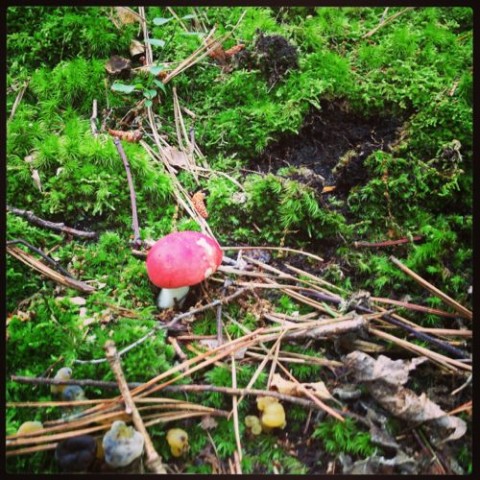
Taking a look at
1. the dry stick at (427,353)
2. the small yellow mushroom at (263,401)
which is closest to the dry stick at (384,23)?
the dry stick at (427,353)

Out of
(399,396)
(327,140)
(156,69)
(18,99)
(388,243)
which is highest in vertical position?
(156,69)

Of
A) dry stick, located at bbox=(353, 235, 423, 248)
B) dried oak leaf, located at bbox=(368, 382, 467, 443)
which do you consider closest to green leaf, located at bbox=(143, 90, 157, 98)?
dry stick, located at bbox=(353, 235, 423, 248)

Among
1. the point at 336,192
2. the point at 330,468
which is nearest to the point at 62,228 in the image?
the point at 336,192

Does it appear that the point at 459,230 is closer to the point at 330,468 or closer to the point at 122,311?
the point at 330,468

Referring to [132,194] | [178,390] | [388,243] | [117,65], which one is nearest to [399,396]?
[388,243]

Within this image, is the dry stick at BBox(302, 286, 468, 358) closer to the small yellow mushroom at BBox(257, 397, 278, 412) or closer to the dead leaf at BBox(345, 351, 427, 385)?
the dead leaf at BBox(345, 351, 427, 385)

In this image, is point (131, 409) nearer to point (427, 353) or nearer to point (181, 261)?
point (181, 261)
